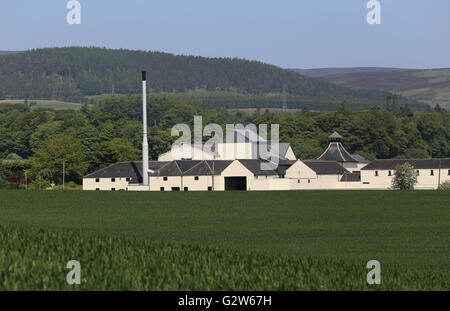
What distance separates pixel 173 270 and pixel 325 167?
4639 inches

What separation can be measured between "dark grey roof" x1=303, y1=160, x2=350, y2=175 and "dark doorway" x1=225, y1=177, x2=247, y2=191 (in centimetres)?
2083

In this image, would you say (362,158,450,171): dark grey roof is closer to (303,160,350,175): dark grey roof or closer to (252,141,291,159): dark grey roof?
(303,160,350,175): dark grey roof

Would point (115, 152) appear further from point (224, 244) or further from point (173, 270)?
point (173, 270)

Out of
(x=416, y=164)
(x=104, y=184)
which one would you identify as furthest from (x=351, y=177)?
(x=104, y=184)

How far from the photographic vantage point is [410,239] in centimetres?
3772

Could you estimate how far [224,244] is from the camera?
115ft

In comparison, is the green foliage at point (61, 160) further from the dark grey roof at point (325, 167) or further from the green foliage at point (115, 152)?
the dark grey roof at point (325, 167)

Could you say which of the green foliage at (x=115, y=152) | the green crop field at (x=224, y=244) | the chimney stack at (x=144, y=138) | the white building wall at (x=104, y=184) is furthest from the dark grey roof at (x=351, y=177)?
the green crop field at (x=224, y=244)

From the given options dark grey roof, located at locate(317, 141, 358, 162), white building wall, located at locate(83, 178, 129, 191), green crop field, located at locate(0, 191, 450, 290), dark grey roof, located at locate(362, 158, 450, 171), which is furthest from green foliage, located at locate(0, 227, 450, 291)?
dark grey roof, located at locate(317, 141, 358, 162)

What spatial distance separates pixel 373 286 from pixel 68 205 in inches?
1739

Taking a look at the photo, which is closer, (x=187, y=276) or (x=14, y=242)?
(x=187, y=276)

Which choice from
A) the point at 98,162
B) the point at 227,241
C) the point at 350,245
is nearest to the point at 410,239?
the point at 350,245

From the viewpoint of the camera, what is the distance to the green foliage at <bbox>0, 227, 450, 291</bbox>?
67.6ft
